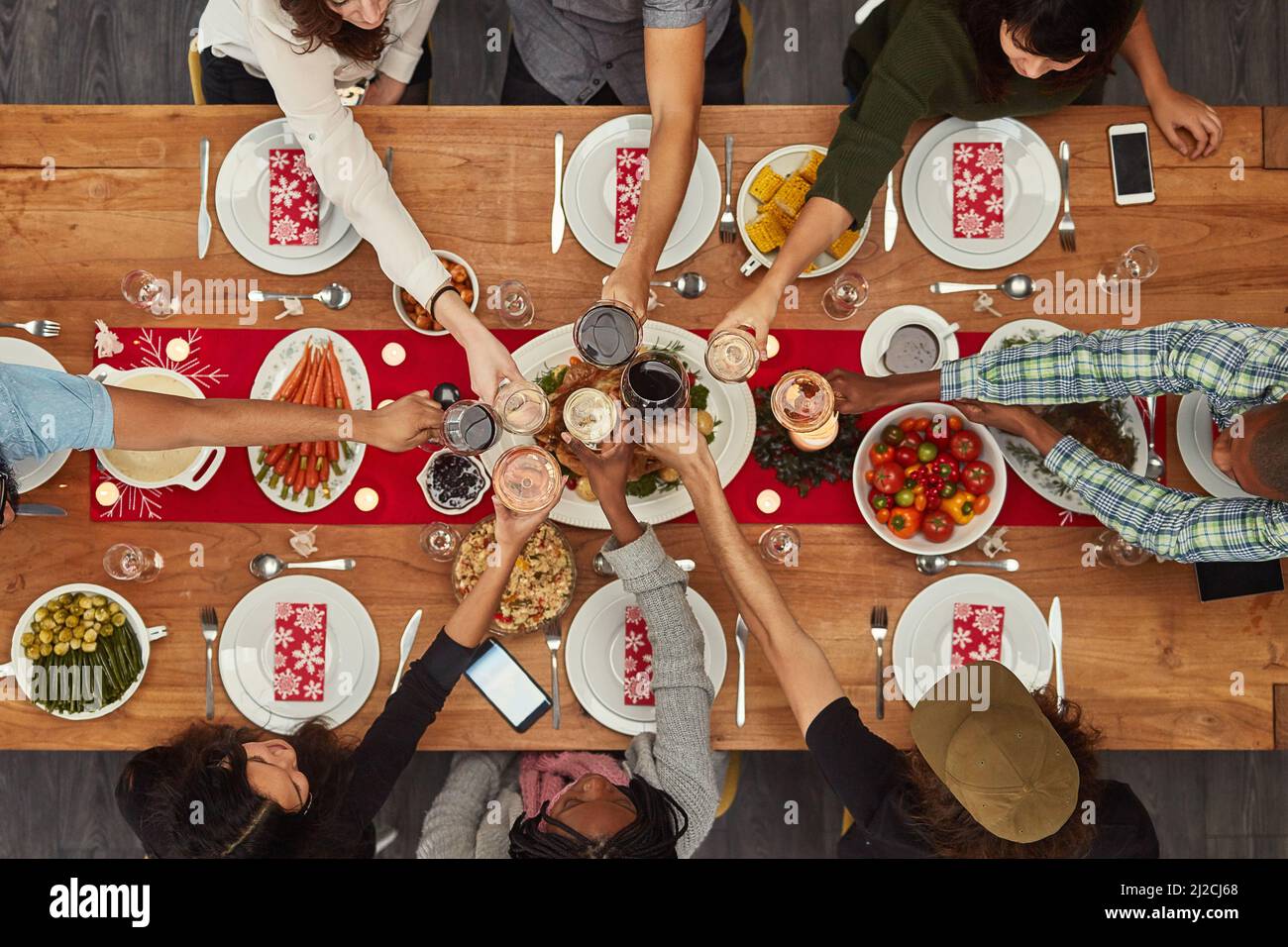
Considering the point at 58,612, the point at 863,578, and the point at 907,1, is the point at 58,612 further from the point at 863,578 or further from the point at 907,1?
the point at 907,1

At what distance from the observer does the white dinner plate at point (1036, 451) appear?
1.95m

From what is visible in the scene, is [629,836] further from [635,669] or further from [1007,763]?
[1007,763]

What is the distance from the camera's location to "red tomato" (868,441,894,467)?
1899 mm

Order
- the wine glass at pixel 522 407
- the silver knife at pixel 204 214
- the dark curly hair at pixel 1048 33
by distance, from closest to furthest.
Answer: the dark curly hair at pixel 1048 33 < the wine glass at pixel 522 407 < the silver knife at pixel 204 214

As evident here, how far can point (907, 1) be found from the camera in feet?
6.57

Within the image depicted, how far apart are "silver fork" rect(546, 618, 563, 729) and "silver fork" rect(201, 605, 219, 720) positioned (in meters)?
0.77

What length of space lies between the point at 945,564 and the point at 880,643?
24 centimetres

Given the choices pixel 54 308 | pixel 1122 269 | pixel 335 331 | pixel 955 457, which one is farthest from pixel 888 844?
pixel 54 308

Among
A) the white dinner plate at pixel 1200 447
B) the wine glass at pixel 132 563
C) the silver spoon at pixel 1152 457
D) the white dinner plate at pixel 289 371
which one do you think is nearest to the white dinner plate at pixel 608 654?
the white dinner plate at pixel 289 371

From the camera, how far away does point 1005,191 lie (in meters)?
1.97

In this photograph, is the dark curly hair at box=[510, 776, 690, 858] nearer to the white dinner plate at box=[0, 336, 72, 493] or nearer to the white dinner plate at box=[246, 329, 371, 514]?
the white dinner plate at box=[246, 329, 371, 514]

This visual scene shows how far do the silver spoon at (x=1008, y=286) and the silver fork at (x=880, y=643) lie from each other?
2.51 ft

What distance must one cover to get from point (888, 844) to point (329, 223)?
1971 mm

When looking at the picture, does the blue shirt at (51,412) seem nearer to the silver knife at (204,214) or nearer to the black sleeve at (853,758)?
the silver knife at (204,214)
